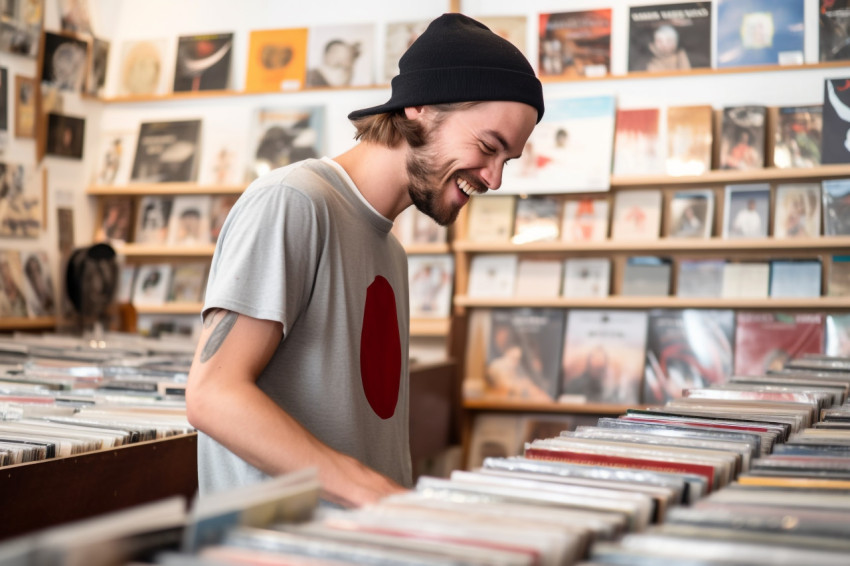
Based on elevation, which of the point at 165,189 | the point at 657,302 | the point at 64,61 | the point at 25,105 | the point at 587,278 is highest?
the point at 64,61

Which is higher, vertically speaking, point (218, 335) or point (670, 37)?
point (670, 37)

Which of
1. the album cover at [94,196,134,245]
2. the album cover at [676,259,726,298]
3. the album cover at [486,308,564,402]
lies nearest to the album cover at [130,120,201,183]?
the album cover at [94,196,134,245]

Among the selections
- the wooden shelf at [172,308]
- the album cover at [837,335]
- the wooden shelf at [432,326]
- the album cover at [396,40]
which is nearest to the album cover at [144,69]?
the wooden shelf at [172,308]

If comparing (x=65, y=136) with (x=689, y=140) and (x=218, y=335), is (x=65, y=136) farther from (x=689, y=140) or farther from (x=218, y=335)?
(x=218, y=335)

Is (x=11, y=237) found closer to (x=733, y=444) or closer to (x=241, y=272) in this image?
(x=241, y=272)

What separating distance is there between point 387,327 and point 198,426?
1.38 ft

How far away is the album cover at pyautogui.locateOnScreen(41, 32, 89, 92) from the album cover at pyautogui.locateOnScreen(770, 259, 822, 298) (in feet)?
10.9

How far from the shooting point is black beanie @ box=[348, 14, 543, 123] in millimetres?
1562

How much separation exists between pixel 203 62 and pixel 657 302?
2.51 meters

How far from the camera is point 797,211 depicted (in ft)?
12.7

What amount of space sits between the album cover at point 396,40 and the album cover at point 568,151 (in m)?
0.74

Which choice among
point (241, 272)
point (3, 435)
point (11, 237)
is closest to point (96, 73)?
point (11, 237)

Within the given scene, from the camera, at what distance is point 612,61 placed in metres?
4.14

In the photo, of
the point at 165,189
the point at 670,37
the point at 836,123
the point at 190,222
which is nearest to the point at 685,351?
the point at 836,123
